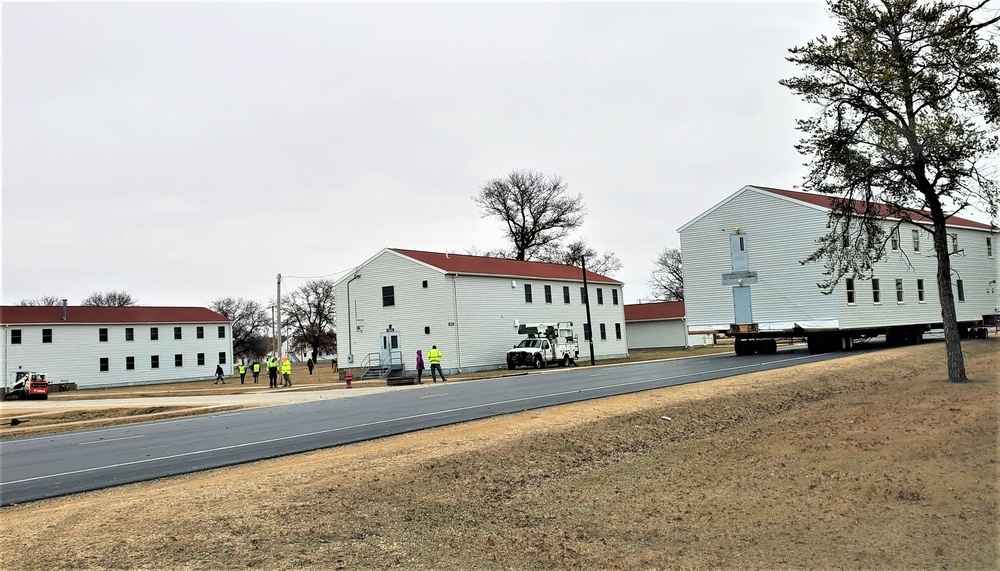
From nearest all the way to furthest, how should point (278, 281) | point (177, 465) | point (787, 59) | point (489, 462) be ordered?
point (489, 462) → point (177, 465) → point (787, 59) → point (278, 281)

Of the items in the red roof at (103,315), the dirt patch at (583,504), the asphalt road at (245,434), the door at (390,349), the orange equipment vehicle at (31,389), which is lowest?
the dirt patch at (583,504)

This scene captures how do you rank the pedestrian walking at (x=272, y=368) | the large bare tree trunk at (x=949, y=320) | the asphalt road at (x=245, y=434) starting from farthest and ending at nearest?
the pedestrian walking at (x=272, y=368)
the large bare tree trunk at (x=949, y=320)
the asphalt road at (x=245, y=434)

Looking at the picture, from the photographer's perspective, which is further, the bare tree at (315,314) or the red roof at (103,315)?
the bare tree at (315,314)

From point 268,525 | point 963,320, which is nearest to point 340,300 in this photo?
point 963,320

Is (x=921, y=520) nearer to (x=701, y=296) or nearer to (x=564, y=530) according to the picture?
(x=564, y=530)

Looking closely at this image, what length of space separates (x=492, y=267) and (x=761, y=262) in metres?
17.8

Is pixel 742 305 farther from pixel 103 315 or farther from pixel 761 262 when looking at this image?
pixel 103 315

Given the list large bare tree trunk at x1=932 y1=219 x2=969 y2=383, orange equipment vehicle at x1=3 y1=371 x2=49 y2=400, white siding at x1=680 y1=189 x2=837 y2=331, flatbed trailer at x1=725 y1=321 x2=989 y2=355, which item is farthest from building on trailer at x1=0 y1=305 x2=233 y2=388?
large bare tree trunk at x1=932 y1=219 x2=969 y2=383

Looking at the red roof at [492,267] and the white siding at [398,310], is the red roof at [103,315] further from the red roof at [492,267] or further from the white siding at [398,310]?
the red roof at [492,267]

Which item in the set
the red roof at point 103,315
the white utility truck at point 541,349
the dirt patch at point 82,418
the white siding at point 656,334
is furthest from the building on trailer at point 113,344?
the white siding at point 656,334

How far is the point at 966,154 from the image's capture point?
53.7 ft

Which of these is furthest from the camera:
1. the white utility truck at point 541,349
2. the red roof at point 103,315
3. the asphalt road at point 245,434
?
the red roof at point 103,315

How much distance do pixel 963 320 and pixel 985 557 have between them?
37778 millimetres

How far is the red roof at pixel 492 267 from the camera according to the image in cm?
4609
